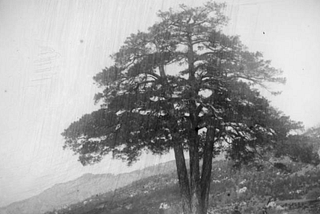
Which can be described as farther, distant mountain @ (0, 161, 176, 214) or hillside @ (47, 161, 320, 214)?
hillside @ (47, 161, 320, 214)

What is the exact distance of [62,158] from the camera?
723 cm

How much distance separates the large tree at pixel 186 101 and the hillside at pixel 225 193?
0.75 m

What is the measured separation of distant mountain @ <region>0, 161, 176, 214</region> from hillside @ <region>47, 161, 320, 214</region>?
0.19 m

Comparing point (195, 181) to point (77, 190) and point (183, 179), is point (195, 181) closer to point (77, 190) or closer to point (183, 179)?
point (183, 179)

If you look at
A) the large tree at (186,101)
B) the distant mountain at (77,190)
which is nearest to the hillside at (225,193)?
the distant mountain at (77,190)

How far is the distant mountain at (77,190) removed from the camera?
7.56 meters

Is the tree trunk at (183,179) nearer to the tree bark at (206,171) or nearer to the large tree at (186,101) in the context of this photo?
the large tree at (186,101)

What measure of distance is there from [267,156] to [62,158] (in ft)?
15.5

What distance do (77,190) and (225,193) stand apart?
12.6ft

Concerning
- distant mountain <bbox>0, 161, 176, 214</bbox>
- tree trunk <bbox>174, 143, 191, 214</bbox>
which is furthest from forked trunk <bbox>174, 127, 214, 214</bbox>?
distant mountain <bbox>0, 161, 176, 214</bbox>

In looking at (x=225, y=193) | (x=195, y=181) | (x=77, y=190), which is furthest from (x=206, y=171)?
(x=77, y=190)

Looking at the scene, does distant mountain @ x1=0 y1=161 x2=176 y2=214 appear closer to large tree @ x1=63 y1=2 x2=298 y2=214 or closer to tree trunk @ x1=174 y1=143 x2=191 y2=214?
tree trunk @ x1=174 y1=143 x2=191 y2=214

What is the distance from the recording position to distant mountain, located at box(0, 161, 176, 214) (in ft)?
24.8

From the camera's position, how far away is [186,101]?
262 inches
